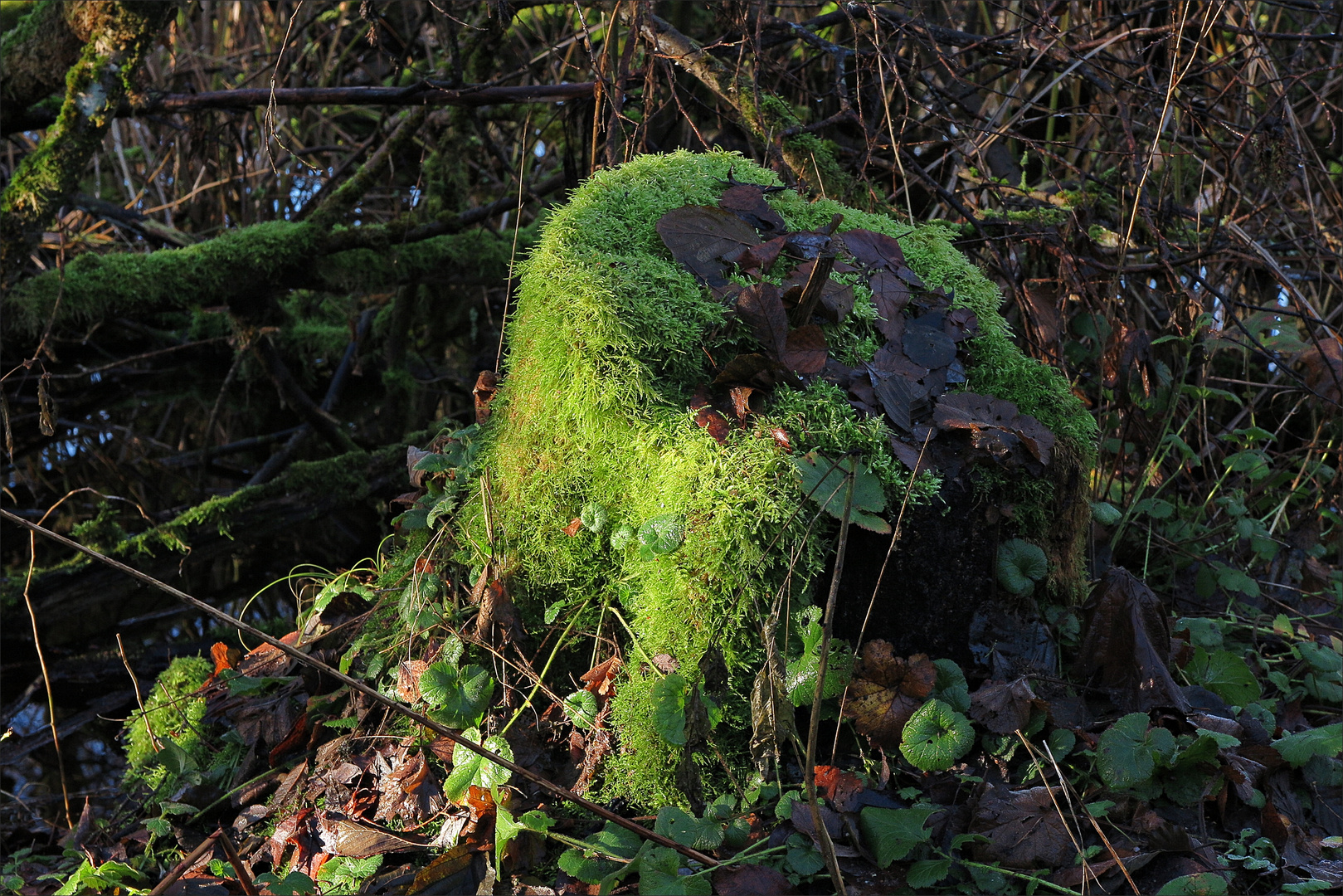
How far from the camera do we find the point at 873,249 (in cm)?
224

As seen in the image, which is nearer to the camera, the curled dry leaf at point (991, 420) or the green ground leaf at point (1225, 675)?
the curled dry leaf at point (991, 420)

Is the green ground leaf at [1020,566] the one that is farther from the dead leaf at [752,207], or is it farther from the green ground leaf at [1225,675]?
the dead leaf at [752,207]

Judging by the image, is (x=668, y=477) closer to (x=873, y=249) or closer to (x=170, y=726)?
(x=873, y=249)

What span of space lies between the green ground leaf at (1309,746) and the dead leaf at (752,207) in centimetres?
149

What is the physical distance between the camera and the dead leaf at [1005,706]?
1.69m

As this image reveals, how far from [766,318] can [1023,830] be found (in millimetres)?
1050

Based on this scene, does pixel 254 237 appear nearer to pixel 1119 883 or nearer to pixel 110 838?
pixel 110 838

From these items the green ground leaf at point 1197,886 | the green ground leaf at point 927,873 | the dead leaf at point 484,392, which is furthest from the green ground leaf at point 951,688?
the dead leaf at point 484,392

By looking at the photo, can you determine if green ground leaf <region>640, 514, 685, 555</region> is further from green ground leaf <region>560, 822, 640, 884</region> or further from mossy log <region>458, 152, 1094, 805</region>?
green ground leaf <region>560, 822, 640, 884</region>

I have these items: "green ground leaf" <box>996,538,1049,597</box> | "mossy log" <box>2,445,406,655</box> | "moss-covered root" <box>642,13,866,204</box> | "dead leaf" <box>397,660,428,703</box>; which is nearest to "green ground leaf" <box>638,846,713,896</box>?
"dead leaf" <box>397,660,428,703</box>

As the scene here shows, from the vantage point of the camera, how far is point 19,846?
97.2 inches

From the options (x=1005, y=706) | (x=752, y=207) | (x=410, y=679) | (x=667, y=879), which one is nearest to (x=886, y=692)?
(x=1005, y=706)

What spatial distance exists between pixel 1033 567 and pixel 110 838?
7.20 feet

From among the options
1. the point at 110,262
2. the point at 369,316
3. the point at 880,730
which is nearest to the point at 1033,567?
the point at 880,730
